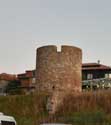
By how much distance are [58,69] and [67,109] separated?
239 inches

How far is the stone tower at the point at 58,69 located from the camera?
39906 millimetres

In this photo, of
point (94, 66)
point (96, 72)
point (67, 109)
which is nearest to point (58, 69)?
point (67, 109)

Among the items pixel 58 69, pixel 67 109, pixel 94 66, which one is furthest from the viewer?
pixel 94 66

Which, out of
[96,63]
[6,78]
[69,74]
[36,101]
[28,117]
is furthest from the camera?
[6,78]

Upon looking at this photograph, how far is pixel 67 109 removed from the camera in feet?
114

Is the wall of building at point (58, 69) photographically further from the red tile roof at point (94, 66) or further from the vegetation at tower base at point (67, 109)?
the red tile roof at point (94, 66)

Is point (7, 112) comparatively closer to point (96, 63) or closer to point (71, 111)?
point (71, 111)

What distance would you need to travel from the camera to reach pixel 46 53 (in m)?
40.4

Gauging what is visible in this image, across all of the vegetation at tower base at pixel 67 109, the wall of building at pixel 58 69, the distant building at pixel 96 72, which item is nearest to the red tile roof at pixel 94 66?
the distant building at pixel 96 72

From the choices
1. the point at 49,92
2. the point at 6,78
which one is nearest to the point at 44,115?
the point at 49,92

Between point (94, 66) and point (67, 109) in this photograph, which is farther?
point (94, 66)

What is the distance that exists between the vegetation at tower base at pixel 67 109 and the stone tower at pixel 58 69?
7.82 ft

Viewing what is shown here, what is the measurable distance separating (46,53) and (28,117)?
8.65m

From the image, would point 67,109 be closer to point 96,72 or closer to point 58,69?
point 58,69
